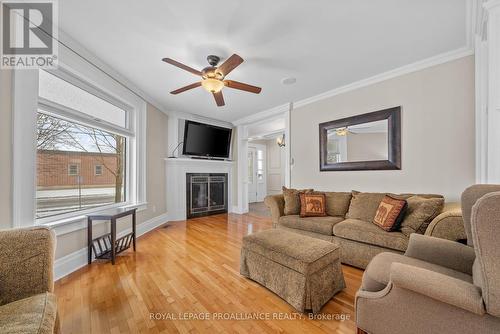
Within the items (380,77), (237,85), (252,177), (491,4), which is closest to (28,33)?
(237,85)

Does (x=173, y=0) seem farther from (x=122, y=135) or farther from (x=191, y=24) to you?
(x=122, y=135)

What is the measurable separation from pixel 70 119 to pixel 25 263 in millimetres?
1818

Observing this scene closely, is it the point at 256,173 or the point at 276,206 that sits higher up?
the point at 256,173

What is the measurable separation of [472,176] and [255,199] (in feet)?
18.2

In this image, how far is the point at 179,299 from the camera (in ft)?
5.54

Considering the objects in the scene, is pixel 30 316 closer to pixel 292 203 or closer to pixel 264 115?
pixel 292 203

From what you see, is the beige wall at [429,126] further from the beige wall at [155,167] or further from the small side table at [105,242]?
the beige wall at [155,167]

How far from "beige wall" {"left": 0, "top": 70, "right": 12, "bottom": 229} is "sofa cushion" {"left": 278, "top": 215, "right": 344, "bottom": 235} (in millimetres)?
2819

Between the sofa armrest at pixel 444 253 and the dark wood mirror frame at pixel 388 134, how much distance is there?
1604 mm

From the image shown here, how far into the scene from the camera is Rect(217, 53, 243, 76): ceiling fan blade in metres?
1.92

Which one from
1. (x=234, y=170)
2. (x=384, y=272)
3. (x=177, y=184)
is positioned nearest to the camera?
(x=384, y=272)

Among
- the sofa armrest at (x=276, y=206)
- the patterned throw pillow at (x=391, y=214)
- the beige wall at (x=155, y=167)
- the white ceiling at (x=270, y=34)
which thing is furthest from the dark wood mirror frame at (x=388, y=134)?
the beige wall at (x=155, y=167)

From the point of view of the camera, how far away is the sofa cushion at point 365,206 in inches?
98.9

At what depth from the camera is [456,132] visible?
92.5 inches
